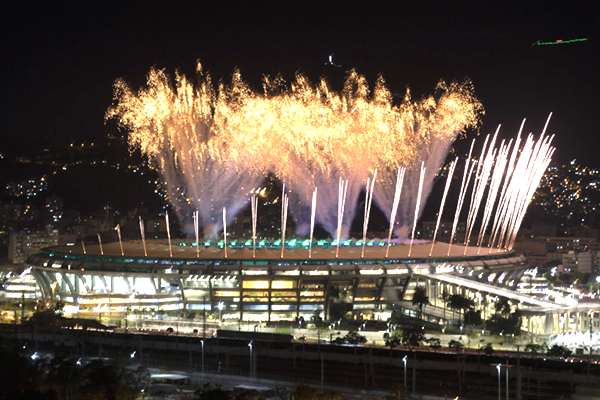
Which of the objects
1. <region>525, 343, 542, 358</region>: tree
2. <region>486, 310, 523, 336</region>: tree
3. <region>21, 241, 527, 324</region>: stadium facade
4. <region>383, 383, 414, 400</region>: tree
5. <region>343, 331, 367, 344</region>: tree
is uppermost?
<region>21, 241, 527, 324</region>: stadium facade

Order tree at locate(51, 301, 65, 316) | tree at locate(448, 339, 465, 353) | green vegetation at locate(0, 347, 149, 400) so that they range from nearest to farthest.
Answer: green vegetation at locate(0, 347, 149, 400) → tree at locate(448, 339, 465, 353) → tree at locate(51, 301, 65, 316)

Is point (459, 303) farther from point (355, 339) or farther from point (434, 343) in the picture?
point (355, 339)

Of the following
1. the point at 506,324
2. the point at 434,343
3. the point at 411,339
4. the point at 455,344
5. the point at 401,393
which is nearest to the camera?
the point at 401,393

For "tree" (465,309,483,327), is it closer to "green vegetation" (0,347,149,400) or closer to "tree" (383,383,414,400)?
"tree" (383,383,414,400)

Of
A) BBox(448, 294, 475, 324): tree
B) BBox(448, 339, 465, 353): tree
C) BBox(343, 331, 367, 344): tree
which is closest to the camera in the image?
BBox(448, 339, 465, 353): tree

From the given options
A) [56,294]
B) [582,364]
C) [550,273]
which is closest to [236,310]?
[56,294]

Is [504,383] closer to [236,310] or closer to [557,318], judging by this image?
[557,318]

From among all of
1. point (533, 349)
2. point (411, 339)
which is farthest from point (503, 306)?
point (411, 339)

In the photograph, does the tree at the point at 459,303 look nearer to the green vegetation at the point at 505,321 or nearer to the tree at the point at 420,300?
the green vegetation at the point at 505,321

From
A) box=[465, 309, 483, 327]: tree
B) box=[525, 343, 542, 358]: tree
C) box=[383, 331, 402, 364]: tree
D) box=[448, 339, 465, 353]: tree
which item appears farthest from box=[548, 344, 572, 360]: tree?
box=[465, 309, 483, 327]: tree

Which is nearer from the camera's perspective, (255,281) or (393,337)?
(393,337)

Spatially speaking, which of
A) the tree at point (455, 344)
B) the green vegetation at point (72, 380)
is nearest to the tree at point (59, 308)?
the green vegetation at point (72, 380)
